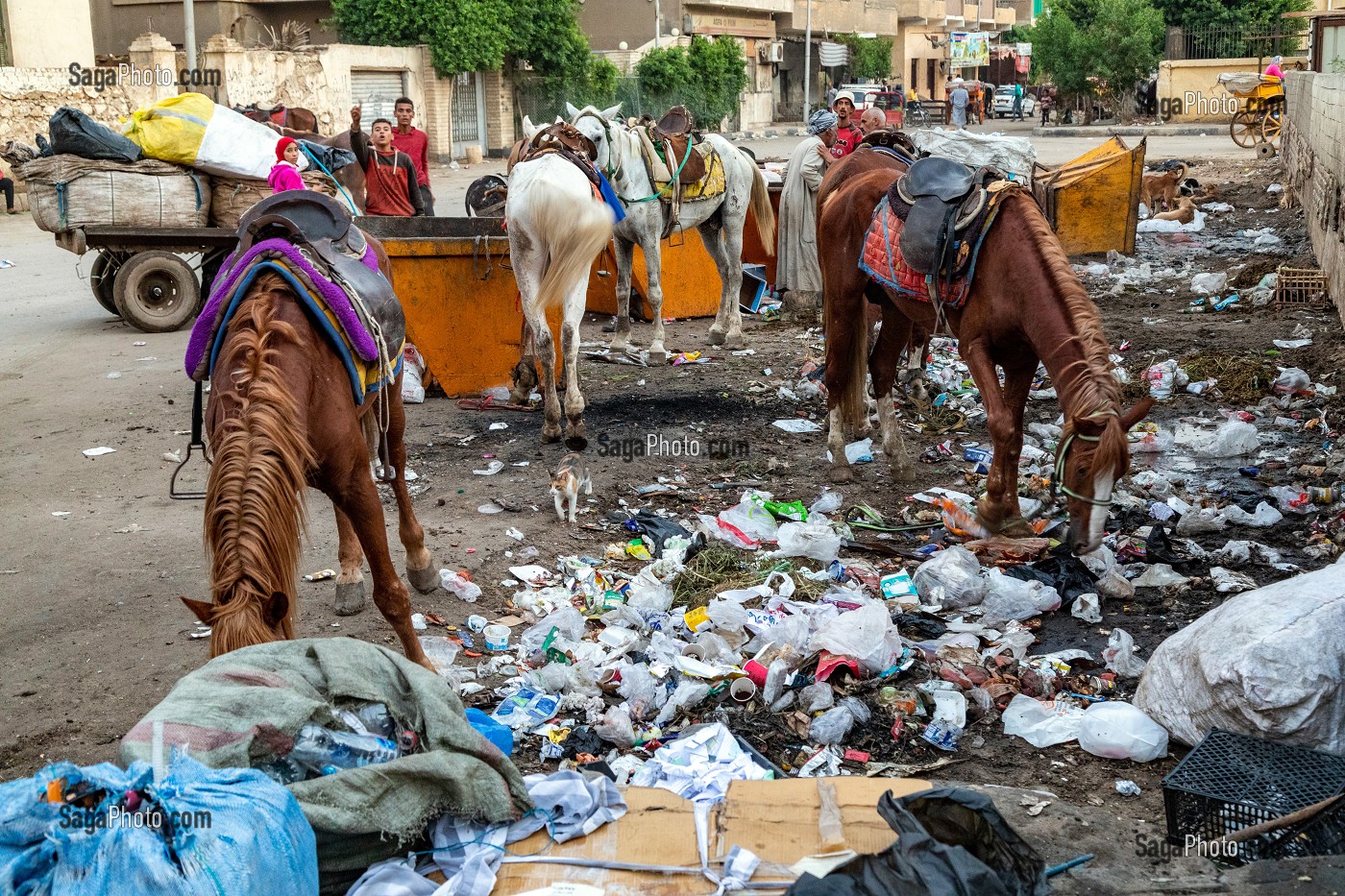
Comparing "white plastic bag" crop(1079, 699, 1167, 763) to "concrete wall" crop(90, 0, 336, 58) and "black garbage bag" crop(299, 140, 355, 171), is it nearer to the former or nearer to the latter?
"black garbage bag" crop(299, 140, 355, 171)

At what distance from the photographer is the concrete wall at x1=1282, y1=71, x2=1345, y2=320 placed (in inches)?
392

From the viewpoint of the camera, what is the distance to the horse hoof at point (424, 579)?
207 inches

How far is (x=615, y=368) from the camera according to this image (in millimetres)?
9812

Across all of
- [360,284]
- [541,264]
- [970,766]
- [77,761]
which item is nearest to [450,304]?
[541,264]

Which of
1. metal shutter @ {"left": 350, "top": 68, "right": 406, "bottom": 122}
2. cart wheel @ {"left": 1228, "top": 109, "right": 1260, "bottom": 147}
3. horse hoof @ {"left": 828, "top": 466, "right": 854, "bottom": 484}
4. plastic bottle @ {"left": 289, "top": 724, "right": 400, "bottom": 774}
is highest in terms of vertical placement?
metal shutter @ {"left": 350, "top": 68, "right": 406, "bottom": 122}

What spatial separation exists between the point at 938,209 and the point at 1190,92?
3828 cm

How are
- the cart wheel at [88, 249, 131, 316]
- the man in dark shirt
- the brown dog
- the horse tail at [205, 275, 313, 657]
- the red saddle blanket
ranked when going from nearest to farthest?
1. the horse tail at [205, 275, 313, 657]
2. the red saddle blanket
3. the cart wheel at [88, 249, 131, 316]
4. the man in dark shirt
5. the brown dog

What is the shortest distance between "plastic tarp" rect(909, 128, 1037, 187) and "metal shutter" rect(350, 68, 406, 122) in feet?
70.1

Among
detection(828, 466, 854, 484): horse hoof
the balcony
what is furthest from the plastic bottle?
the balcony

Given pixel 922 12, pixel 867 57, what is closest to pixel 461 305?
pixel 867 57

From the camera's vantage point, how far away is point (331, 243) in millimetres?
4852

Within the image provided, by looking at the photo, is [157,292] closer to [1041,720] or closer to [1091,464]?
[1091,464]

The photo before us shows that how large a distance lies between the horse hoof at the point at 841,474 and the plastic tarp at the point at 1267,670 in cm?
310

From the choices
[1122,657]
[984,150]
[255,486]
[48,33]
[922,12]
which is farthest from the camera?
[922,12]
